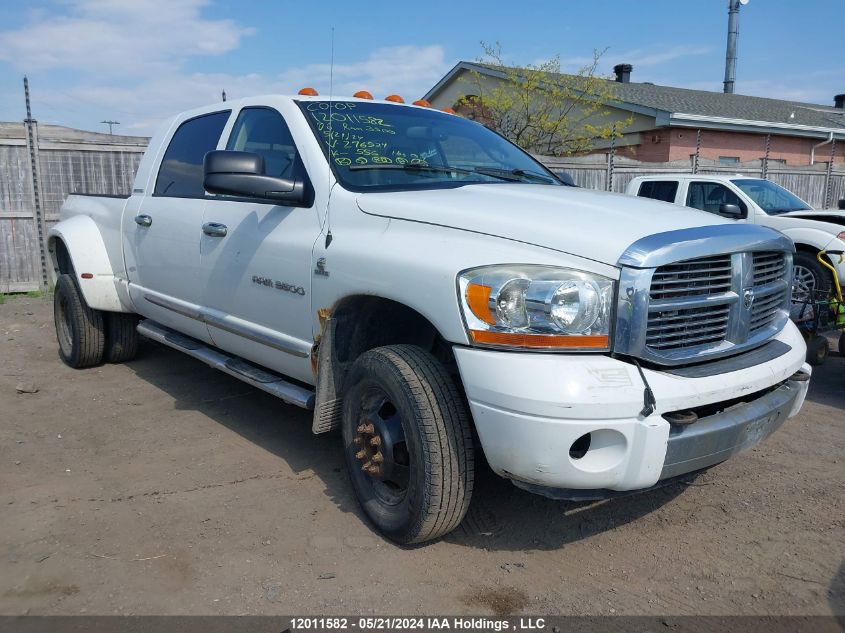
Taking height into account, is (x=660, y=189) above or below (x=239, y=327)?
above

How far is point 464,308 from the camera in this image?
2.67 metres

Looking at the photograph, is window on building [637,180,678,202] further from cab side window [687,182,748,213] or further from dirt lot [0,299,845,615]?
dirt lot [0,299,845,615]

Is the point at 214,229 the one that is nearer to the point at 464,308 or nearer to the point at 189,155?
the point at 189,155

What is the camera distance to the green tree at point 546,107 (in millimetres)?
18156

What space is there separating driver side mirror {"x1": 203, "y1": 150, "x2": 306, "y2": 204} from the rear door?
981 millimetres

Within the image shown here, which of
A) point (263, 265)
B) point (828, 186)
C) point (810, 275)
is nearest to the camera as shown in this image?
point (263, 265)

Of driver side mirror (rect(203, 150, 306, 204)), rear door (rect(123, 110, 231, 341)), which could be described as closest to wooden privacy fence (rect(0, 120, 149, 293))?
rear door (rect(123, 110, 231, 341))

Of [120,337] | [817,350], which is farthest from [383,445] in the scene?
[817,350]

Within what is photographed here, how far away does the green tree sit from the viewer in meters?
18.2

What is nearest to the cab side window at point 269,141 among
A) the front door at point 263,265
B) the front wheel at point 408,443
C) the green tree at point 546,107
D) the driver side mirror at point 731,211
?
the front door at point 263,265

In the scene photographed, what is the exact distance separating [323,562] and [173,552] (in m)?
0.66

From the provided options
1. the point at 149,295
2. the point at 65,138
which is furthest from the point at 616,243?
the point at 65,138

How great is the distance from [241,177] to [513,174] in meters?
1.51

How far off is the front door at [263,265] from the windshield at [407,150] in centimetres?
22
